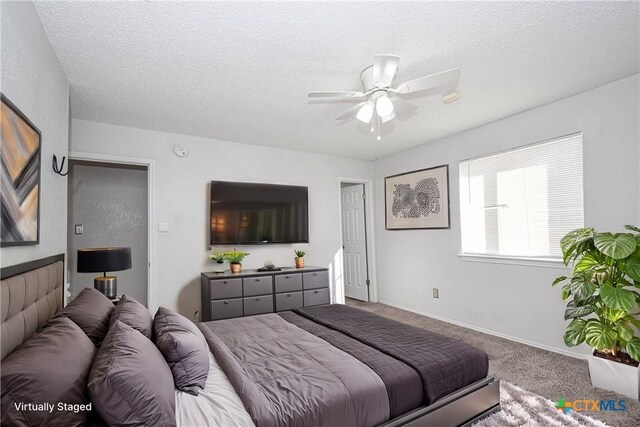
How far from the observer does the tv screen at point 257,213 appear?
13.4 ft

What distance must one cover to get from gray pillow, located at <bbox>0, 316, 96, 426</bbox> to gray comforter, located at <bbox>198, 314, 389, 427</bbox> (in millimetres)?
613

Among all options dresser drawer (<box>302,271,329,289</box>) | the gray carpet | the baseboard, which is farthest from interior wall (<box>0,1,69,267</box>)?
the baseboard

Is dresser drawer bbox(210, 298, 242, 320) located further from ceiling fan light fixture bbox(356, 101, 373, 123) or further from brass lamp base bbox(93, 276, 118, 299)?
ceiling fan light fixture bbox(356, 101, 373, 123)

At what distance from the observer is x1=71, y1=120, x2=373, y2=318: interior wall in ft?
Result: 12.1

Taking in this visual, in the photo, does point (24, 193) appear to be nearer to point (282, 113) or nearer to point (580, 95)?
point (282, 113)

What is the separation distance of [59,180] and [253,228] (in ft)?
7.57

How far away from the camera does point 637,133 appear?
8.64ft

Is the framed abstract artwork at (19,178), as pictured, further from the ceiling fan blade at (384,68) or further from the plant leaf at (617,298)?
the plant leaf at (617,298)

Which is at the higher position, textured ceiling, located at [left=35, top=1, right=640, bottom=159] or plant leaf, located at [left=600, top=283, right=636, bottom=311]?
textured ceiling, located at [left=35, top=1, right=640, bottom=159]

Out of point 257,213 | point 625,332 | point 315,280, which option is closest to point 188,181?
point 257,213

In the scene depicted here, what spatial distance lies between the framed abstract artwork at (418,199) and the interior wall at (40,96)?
4084 millimetres

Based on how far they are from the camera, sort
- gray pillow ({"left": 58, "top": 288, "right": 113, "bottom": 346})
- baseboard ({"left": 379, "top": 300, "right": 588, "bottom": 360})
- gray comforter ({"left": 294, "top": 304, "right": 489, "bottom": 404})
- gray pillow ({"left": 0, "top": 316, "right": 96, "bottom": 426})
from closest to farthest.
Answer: gray pillow ({"left": 0, "top": 316, "right": 96, "bottom": 426}) < gray pillow ({"left": 58, "top": 288, "right": 113, "bottom": 346}) < gray comforter ({"left": 294, "top": 304, "right": 489, "bottom": 404}) < baseboard ({"left": 379, "top": 300, "right": 588, "bottom": 360})

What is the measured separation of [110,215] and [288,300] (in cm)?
291

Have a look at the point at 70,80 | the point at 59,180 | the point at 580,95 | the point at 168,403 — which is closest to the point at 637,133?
the point at 580,95
